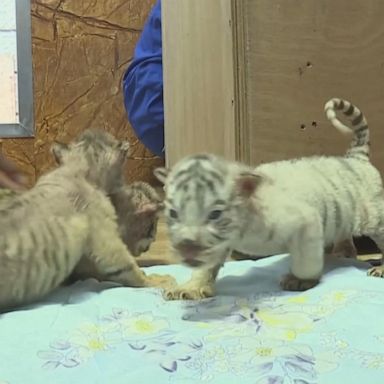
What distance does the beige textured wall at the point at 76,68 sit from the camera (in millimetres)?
4047

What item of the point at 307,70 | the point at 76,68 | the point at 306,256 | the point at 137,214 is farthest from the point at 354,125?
the point at 76,68

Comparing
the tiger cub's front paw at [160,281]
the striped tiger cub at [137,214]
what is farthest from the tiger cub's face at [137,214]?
the tiger cub's front paw at [160,281]

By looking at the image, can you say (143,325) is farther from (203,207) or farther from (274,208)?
(274,208)

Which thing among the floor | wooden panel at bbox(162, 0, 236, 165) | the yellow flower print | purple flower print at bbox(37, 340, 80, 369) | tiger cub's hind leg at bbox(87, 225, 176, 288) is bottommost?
purple flower print at bbox(37, 340, 80, 369)

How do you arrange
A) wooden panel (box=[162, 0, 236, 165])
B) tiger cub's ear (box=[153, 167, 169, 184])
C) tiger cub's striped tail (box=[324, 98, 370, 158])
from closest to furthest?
tiger cub's ear (box=[153, 167, 169, 184]) → tiger cub's striped tail (box=[324, 98, 370, 158]) → wooden panel (box=[162, 0, 236, 165])

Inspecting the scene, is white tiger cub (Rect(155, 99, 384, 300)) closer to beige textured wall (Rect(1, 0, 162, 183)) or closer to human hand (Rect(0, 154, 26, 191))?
human hand (Rect(0, 154, 26, 191))

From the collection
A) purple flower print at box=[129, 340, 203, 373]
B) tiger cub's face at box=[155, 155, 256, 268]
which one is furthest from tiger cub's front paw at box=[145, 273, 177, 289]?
purple flower print at box=[129, 340, 203, 373]

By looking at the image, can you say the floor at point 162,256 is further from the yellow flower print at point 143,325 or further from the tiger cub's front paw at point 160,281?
the yellow flower print at point 143,325

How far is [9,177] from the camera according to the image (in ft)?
5.80

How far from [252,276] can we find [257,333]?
18.8 inches

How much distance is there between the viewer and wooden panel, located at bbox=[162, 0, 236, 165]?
233cm

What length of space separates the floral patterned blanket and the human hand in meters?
0.27

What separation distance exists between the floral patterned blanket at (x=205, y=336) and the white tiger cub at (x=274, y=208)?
0.09 m

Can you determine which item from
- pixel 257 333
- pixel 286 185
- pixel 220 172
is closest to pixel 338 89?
pixel 286 185
